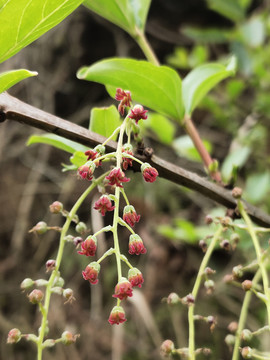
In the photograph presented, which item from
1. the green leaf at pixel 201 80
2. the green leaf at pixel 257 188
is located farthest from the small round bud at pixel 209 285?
the green leaf at pixel 257 188

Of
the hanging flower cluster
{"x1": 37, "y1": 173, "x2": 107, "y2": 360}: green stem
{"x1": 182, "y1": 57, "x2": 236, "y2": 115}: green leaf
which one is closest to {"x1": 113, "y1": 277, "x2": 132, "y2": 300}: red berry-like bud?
the hanging flower cluster

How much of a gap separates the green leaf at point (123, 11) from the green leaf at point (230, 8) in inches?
29.7

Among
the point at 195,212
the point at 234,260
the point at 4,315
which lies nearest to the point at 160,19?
the point at 195,212

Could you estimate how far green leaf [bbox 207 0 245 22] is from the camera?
55.7 inches

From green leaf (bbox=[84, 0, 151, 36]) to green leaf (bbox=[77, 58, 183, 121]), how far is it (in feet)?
0.45

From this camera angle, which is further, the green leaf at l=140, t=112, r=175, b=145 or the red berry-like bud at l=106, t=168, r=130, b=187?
the green leaf at l=140, t=112, r=175, b=145

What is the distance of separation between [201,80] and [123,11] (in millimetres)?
180

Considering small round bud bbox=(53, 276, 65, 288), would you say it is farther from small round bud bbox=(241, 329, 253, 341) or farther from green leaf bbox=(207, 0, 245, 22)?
green leaf bbox=(207, 0, 245, 22)

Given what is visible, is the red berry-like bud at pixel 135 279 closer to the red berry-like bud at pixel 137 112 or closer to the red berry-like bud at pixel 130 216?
the red berry-like bud at pixel 130 216

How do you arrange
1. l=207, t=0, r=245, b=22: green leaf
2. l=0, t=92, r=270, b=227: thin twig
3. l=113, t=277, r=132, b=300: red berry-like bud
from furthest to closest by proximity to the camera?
l=207, t=0, r=245, b=22: green leaf < l=0, t=92, r=270, b=227: thin twig < l=113, t=277, r=132, b=300: red berry-like bud

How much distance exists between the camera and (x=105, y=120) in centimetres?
59

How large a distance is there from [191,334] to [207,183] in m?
0.20

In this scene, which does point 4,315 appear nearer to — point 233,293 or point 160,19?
point 233,293

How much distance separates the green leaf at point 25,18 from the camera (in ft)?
1.44
